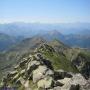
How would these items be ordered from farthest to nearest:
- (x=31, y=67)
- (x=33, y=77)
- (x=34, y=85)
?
(x=31, y=67), (x=33, y=77), (x=34, y=85)

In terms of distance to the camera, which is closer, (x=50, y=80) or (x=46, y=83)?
(x=46, y=83)

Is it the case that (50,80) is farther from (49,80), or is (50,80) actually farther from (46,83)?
(46,83)

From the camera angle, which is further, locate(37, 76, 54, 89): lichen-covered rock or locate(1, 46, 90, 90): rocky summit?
locate(37, 76, 54, 89): lichen-covered rock

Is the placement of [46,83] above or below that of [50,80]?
below

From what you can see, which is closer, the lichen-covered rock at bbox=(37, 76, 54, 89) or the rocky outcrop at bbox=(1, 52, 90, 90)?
the rocky outcrop at bbox=(1, 52, 90, 90)

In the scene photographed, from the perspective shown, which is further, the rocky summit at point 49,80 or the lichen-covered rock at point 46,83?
the lichen-covered rock at point 46,83

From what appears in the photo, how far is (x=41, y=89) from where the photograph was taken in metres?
47.1

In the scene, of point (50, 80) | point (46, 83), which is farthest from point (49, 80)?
point (46, 83)

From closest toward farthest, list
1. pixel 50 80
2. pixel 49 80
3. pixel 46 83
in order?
pixel 46 83
pixel 50 80
pixel 49 80

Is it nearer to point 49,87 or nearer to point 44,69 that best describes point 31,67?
point 44,69

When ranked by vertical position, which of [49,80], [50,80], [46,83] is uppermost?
[50,80]

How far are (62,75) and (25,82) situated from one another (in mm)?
9930

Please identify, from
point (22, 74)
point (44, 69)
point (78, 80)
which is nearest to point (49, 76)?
point (44, 69)

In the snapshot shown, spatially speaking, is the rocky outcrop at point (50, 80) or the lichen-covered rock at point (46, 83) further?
the lichen-covered rock at point (46, 83)
